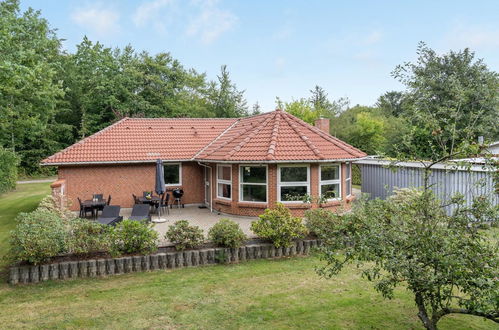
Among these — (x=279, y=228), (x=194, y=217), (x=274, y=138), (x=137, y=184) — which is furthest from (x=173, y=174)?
(x=279, y=228)

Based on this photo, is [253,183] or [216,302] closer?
[216,302]

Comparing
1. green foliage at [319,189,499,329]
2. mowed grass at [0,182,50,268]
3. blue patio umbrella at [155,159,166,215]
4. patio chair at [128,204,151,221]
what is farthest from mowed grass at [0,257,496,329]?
blue patio umbrella at [155,159,166,215]

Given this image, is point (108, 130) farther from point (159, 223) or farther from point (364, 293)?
point (364, 293)

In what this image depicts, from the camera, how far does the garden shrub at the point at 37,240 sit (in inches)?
319

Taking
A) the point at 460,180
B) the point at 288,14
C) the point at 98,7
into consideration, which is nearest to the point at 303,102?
the point at 288,14

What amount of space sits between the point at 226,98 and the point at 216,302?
41.0m

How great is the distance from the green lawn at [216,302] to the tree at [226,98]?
125 ft

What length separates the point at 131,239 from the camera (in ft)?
29.3

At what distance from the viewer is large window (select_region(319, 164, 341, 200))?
50.6 ft

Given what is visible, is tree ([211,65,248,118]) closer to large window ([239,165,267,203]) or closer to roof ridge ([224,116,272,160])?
roof ridge ([224,116,272,160])

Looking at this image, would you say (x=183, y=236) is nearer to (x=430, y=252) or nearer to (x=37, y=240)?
(x=37, y=240)

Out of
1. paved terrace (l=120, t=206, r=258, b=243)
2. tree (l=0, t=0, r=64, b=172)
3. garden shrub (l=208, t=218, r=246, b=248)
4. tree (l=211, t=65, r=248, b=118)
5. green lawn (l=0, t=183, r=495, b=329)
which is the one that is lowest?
green lawn (l=0, t=183, r=495, b=329)

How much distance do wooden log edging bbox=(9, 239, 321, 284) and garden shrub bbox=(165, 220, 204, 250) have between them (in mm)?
246

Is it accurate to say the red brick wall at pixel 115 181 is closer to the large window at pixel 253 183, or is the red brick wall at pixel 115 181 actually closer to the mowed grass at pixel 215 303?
the large window at pixel 253 183
